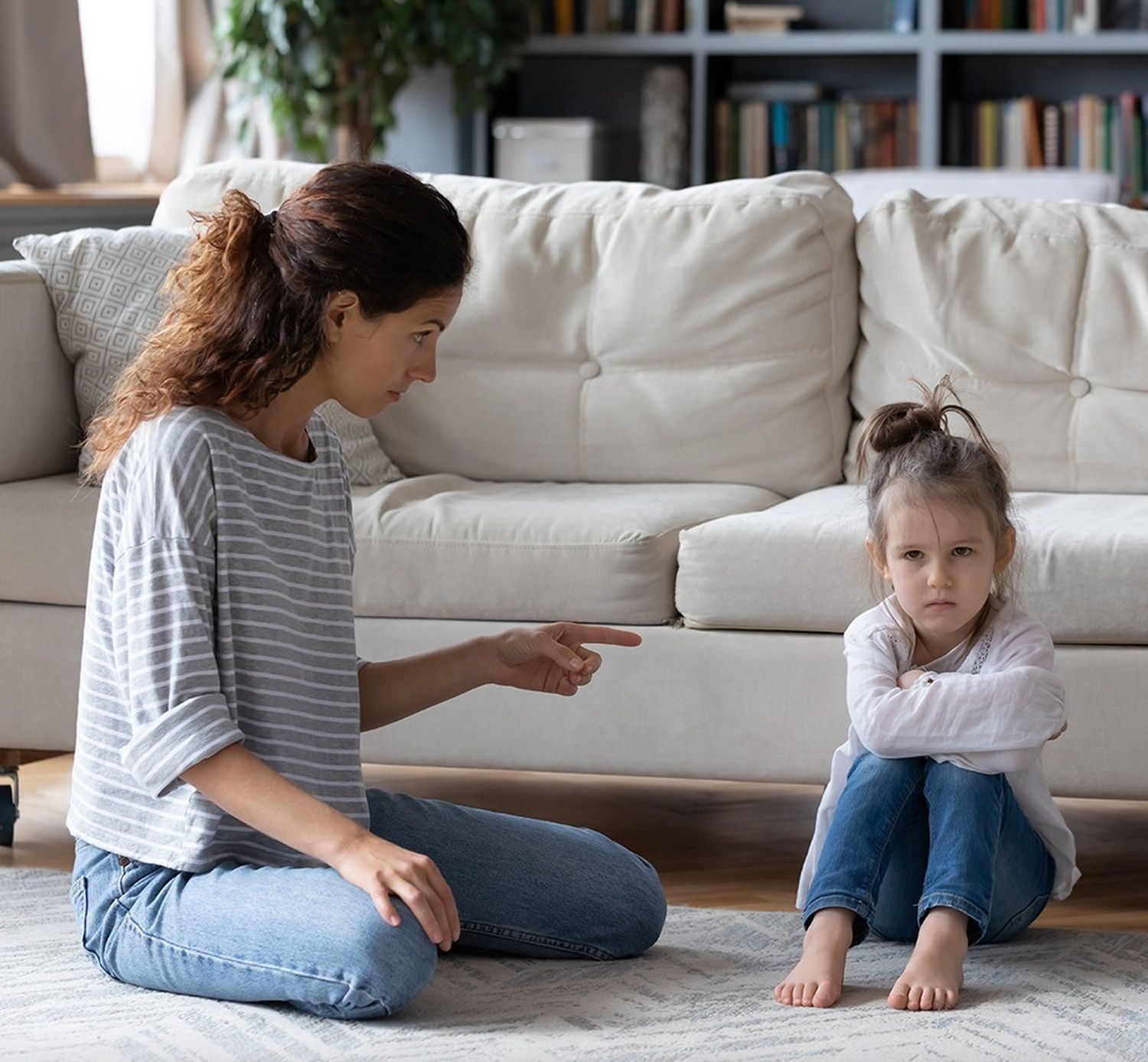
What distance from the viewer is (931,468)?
1.90m

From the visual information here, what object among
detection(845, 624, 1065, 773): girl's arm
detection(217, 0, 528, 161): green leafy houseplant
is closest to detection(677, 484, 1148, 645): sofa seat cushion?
detection(845, 624, 1065, 773): girl's arm

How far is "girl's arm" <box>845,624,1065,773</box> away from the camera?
1833mm

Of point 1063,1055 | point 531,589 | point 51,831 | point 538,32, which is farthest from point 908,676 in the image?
point 538,32

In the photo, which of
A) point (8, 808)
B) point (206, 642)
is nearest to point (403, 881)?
point (206, 642)

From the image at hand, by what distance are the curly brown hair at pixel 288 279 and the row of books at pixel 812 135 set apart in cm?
363

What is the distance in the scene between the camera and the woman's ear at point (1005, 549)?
1941 mm

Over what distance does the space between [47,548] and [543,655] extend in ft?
2.83

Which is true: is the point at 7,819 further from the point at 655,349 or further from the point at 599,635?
the point at 655,349

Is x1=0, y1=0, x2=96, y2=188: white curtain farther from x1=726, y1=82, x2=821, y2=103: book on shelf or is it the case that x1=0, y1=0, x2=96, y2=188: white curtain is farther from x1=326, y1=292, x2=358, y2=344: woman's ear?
x1=326, y1=292, x2=358, y2=344: woman's ear

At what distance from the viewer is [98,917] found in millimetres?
1788

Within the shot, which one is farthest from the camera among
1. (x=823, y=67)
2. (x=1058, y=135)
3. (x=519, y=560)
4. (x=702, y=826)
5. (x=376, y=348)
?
(x=823, y=67)

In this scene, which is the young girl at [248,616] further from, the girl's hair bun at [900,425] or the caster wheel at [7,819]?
the caster wheel at [7,819]

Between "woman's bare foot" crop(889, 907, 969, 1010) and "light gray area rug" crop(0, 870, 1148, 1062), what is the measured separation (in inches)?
0.7

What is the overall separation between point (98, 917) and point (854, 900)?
2.43 ft
